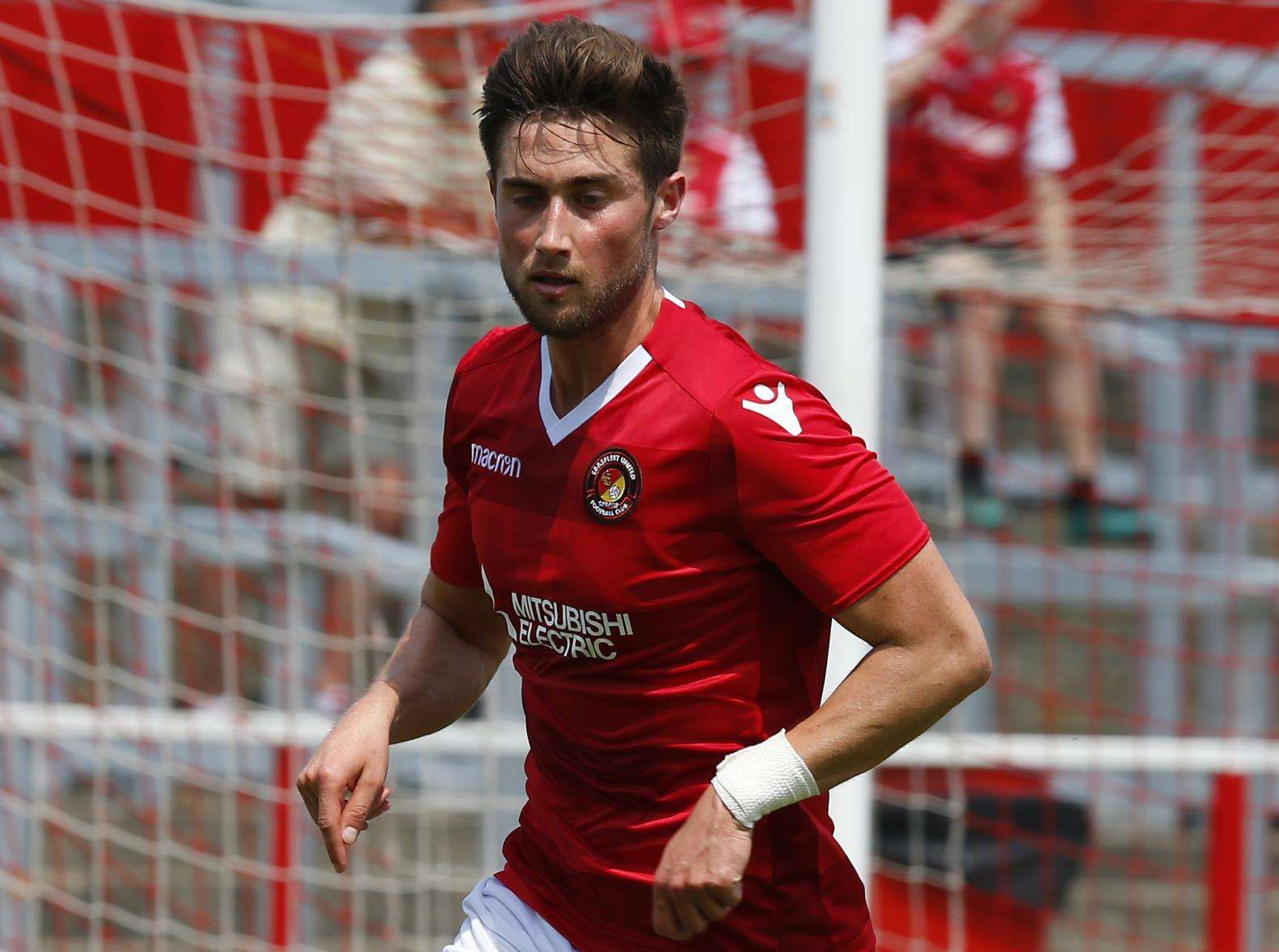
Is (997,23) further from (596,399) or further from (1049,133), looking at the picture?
(596,399)

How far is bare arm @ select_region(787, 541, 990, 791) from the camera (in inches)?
82.1

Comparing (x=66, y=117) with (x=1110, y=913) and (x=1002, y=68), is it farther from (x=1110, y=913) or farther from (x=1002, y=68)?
(x=1110, y=913)

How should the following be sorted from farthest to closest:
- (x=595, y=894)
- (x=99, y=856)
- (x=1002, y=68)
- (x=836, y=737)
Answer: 1. (x=99, y=856)
2. (x=1002, y=68)
3. (x=595, y=894)
4. (x=836, y=737)

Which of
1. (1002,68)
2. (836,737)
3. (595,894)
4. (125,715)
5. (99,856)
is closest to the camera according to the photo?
(836,737)

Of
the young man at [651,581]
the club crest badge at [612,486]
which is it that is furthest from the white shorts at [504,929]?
the club crest badge at [612,486]

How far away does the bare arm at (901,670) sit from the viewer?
2086mm

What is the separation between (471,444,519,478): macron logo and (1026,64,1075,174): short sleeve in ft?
7.96

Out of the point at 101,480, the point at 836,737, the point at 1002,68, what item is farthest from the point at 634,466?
the point at 101,480

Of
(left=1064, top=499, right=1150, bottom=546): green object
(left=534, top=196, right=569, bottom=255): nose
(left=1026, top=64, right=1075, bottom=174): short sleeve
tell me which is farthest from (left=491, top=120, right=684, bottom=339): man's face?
(left=1064, top=499, right=1150, bottom=546): green object

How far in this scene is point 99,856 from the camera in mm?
4949

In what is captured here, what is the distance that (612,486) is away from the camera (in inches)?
87.6

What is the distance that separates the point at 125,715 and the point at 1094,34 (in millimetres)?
3277

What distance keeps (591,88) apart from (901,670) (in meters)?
0.89

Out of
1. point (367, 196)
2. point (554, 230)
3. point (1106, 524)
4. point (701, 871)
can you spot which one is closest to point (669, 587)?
point (701, 871)
